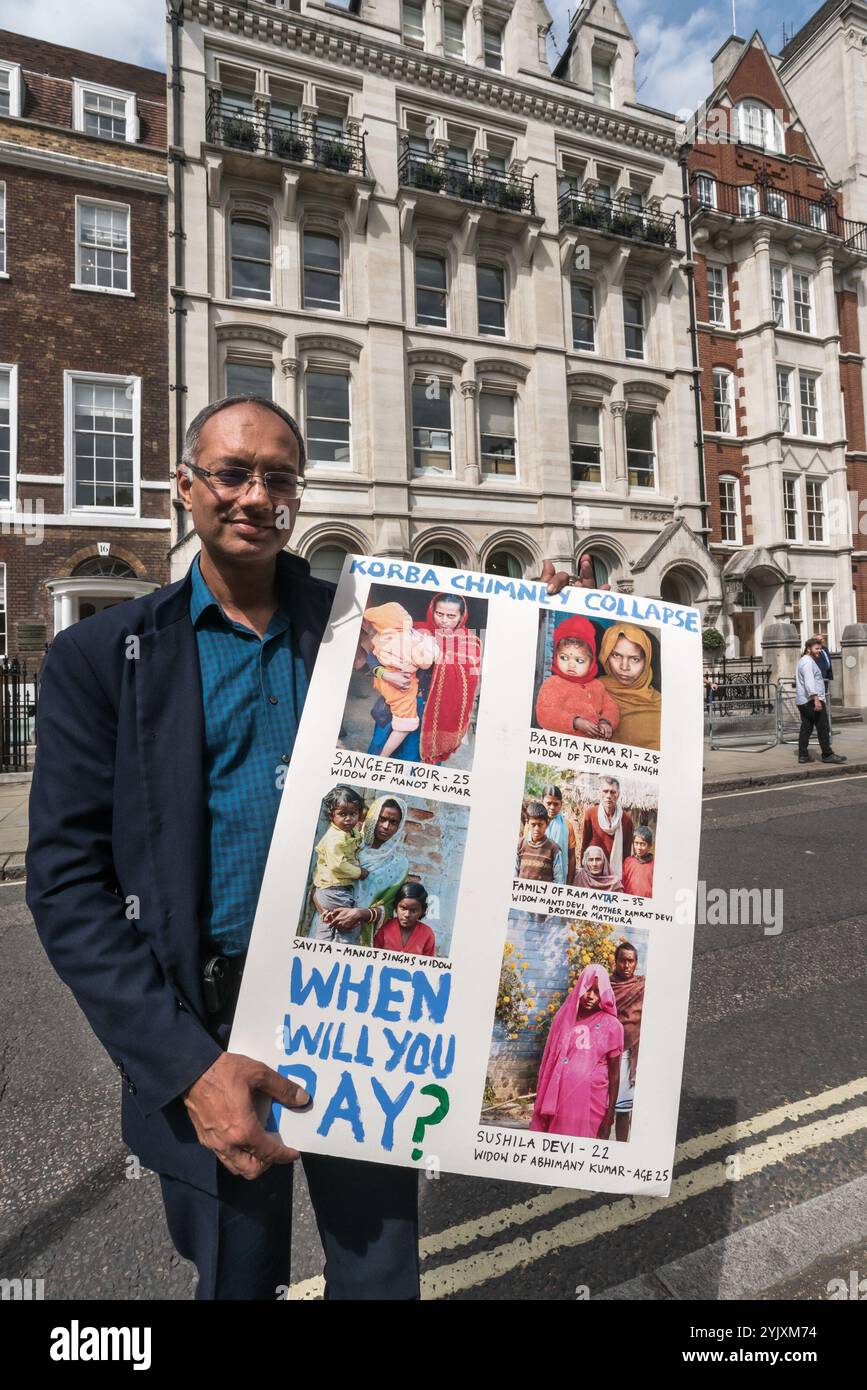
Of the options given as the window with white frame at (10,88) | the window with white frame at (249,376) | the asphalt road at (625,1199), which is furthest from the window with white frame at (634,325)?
the asphalt road at (625,1199)

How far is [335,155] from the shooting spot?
54.6ft

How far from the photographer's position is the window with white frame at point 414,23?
59.9 ft

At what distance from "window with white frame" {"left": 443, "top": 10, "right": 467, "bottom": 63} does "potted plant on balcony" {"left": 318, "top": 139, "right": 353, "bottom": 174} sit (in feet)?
17.1

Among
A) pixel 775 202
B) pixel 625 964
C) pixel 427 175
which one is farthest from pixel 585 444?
pixel 625 964

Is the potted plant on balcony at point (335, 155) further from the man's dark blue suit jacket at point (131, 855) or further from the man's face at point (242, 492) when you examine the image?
the man's dark blue suit jacket at point (131, 855)

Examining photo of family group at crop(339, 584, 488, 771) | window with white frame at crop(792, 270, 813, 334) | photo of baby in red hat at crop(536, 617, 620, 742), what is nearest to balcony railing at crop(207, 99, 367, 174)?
window with white frame at crop(792, 270, 813, 334)

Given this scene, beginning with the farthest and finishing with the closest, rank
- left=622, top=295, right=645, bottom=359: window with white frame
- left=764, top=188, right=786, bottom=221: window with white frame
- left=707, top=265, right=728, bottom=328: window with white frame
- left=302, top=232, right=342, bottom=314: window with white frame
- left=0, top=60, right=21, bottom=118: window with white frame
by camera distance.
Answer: left=764, top=188, right=786, bottom=221: window with white frame < left=707, top=265, right=728, bottom=328: window with white frame < left=622, top=295, right=645, bottom=359: window with white frame < left=302, top=232, right=342, bottom=314: window with white frame < left=0, top=60, right=21, bottom=118: window with white frame

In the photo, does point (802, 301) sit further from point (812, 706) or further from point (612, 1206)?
point (612, 1206)

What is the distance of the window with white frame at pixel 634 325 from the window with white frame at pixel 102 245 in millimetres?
13768

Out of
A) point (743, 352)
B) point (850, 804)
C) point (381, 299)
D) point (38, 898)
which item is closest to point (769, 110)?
point (743, 352)

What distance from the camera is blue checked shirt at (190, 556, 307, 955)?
146 centimetres

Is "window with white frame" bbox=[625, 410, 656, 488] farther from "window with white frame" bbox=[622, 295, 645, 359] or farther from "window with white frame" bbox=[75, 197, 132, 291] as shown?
"window with white frame" bbox=[75, 197, 132, 291]
